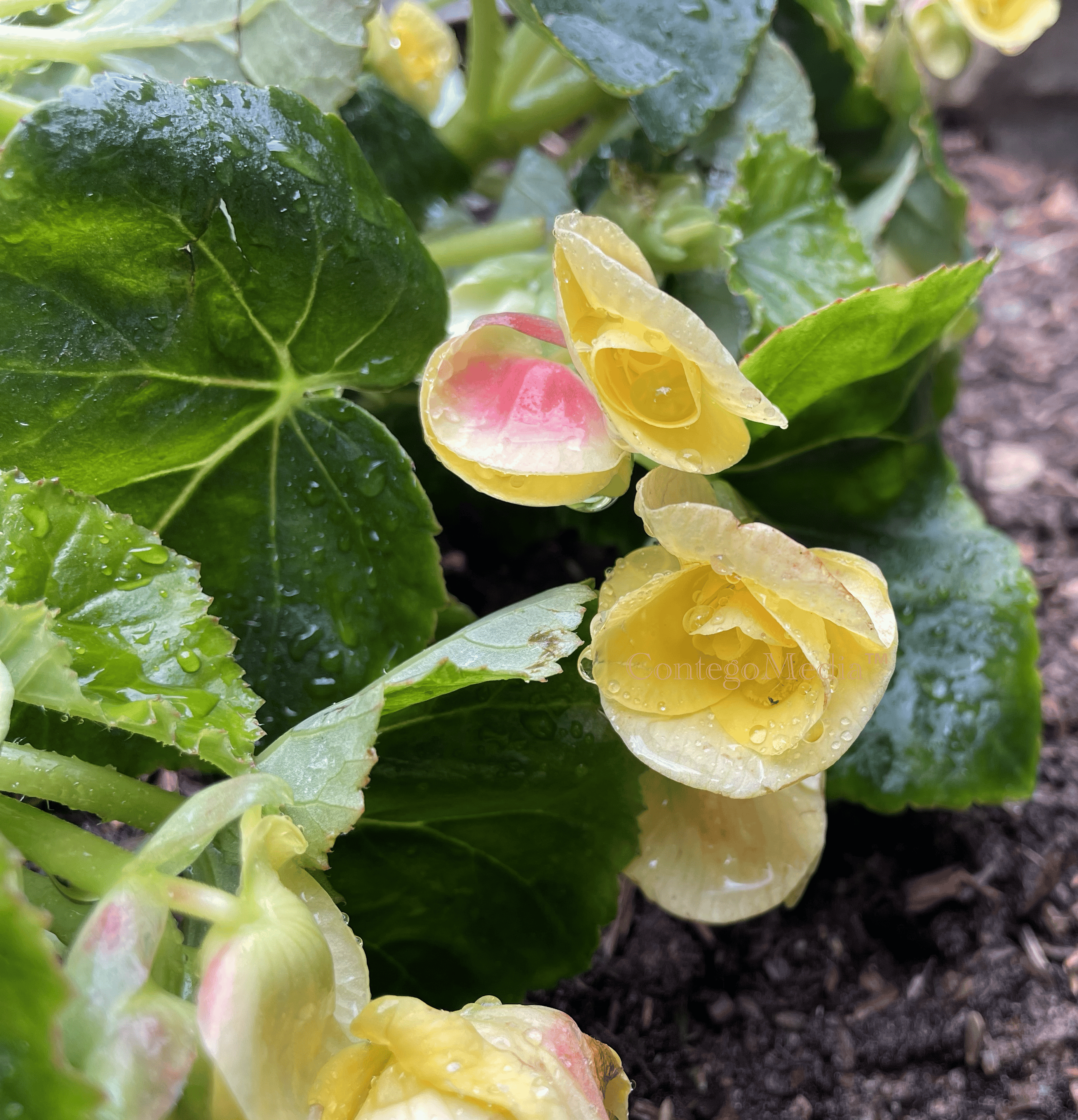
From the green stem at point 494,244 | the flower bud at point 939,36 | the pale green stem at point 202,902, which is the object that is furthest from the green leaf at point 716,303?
the pale green stem at point 202,902

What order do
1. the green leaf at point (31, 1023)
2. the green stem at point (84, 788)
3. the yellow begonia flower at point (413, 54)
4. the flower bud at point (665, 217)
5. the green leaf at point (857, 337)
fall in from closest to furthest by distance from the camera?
the green leaf at point (31, 1023) → the green stem at point (84, 788) → the green leaf at point (857, 337) → the flower bud at point (665, 217) → the yellow begonia flower at point (413, 54)

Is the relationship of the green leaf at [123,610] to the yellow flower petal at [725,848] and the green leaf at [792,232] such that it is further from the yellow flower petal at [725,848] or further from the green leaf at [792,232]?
the green leaf at [792,232]

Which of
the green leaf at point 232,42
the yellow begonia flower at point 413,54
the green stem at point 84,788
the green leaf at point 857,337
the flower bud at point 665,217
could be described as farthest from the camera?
the yellow begonia flower at point 413,54

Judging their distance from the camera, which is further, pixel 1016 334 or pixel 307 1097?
pixel 1016 334

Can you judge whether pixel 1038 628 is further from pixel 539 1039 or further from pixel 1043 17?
pixel 539 1039

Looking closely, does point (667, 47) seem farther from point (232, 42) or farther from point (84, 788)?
point (84, 788)

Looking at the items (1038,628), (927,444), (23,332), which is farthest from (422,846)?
(1038,628)
